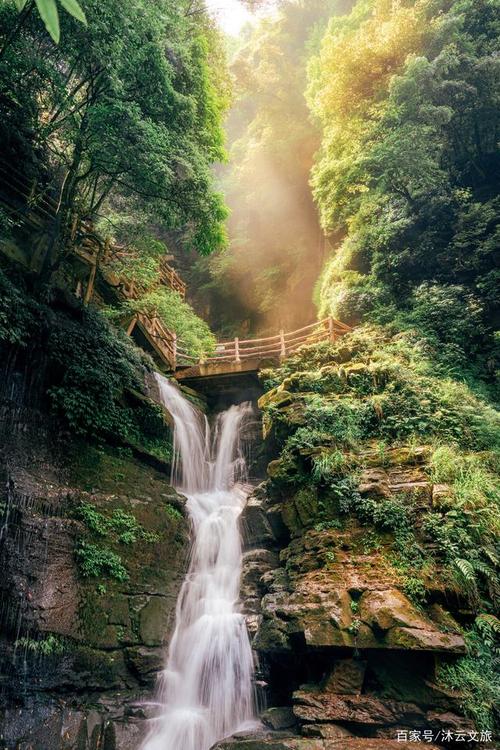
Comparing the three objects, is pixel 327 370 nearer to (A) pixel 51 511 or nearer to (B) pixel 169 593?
(B) pixel 169 593

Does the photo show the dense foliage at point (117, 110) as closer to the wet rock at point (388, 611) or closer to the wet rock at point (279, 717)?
the wet rock at point (388, 611)

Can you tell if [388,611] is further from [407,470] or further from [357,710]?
[407,470]

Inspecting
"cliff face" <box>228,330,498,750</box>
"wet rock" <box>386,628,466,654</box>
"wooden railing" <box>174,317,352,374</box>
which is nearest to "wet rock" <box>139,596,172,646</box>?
"cliff face" <box>228,330,498,750</box>

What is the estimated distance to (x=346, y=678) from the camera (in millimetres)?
5480

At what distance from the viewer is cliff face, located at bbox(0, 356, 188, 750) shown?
5.86m

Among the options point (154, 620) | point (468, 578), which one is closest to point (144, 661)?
point (154, 620)

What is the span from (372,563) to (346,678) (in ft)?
4.78

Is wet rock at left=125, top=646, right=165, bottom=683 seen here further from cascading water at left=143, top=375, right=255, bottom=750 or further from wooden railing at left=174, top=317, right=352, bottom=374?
wooden railing at left=174, top=317, right=352, bottom=374

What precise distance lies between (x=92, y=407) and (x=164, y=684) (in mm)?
4829

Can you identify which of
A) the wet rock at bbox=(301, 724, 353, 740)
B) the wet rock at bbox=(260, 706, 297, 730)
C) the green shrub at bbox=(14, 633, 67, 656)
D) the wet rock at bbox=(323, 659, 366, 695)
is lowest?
the wet rock at bbox=(260, 706, 297, 730)

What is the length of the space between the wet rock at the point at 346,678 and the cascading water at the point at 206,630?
1620 millimetres

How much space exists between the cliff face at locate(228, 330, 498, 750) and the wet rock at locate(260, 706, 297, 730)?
0.02 meters

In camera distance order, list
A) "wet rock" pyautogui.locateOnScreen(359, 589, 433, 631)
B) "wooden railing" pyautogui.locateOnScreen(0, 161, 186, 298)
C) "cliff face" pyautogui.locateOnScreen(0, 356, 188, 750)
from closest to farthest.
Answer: "wet rock" pyautogui.locateOnScreen(359, 589, 433, 631)
"cliff face" pyautogui.locateOnScreen(0, 356, 188, 750)
"wooden railing" pyautogui.locateOnScreen(0, 161, 186, 298)

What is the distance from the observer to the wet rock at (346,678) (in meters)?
5.40
